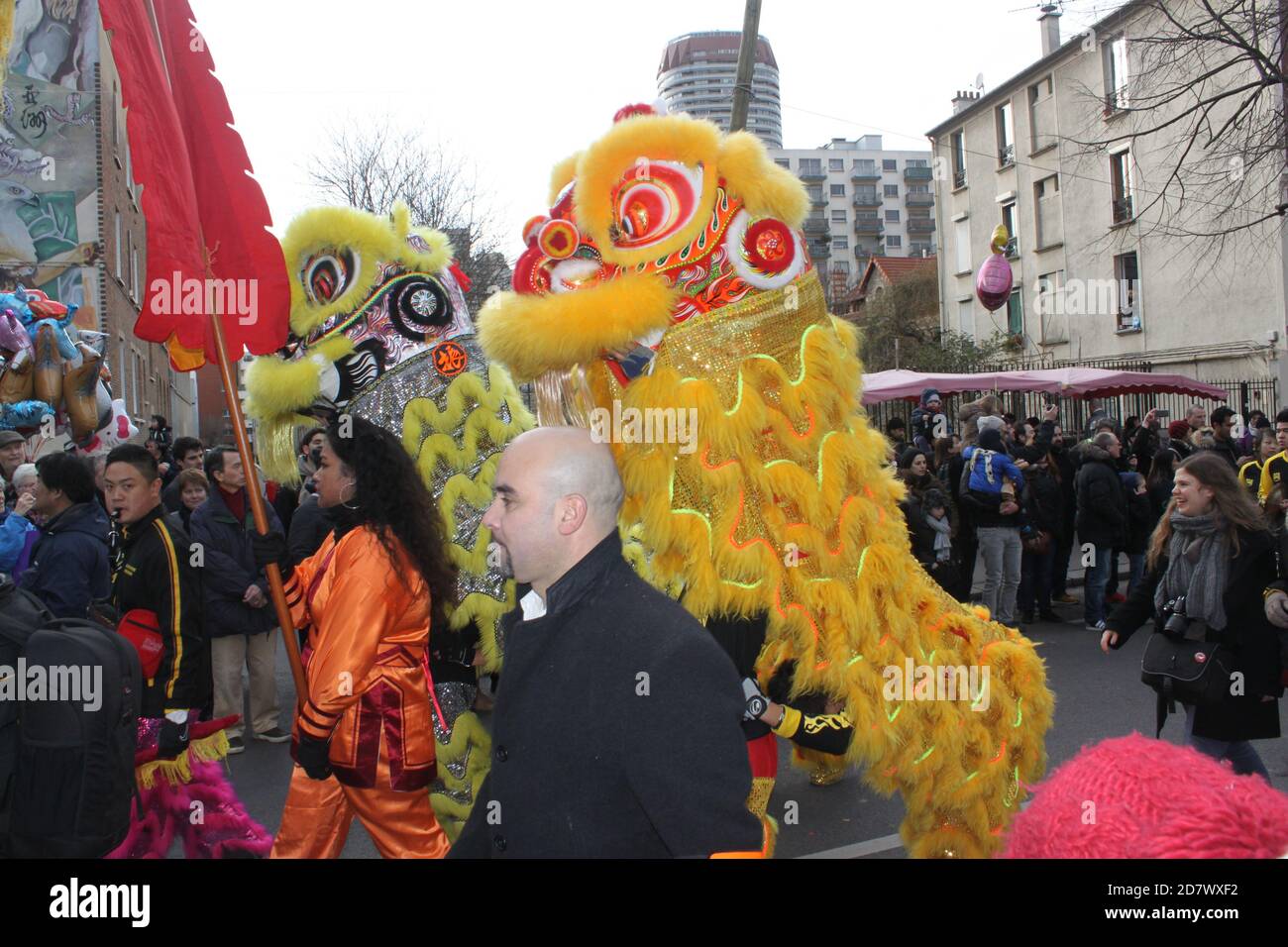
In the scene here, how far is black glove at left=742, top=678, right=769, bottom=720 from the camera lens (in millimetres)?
2887

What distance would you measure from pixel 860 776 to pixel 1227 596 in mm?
1647

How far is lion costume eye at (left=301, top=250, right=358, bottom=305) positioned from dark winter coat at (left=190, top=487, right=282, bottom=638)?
86.9 inches

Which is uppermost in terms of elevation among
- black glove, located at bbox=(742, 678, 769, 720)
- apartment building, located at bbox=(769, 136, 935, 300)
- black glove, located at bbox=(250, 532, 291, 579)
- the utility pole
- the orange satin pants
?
apartment building, located at bbox=(769, 136, 935, 300)

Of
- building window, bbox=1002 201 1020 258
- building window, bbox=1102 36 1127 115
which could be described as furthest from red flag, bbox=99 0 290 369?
building window, bbox=1002 201 1020 258

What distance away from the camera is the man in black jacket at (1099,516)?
347 inches

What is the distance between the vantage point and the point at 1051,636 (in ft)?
28.1

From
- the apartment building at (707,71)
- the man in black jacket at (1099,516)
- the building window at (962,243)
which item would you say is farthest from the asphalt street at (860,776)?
the building window at (962,243)

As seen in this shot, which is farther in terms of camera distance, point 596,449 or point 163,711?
point 163,711

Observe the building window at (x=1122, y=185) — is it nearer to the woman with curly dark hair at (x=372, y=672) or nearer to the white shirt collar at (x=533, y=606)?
the woman with curly dark hair at (x=372, y=672)

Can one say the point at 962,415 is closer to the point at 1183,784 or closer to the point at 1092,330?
the point at 1183,784

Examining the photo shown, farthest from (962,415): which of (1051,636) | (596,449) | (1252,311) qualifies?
(1252,311)

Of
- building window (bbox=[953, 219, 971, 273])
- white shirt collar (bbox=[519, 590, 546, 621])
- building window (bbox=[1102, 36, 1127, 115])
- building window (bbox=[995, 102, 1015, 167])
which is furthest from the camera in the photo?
building window (bbox=[953, 219, 971, 273])

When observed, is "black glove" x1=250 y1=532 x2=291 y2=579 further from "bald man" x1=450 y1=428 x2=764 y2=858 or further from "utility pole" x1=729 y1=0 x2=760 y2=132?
"utility pole" x1=729 y1=0 x2=760 y2=132
